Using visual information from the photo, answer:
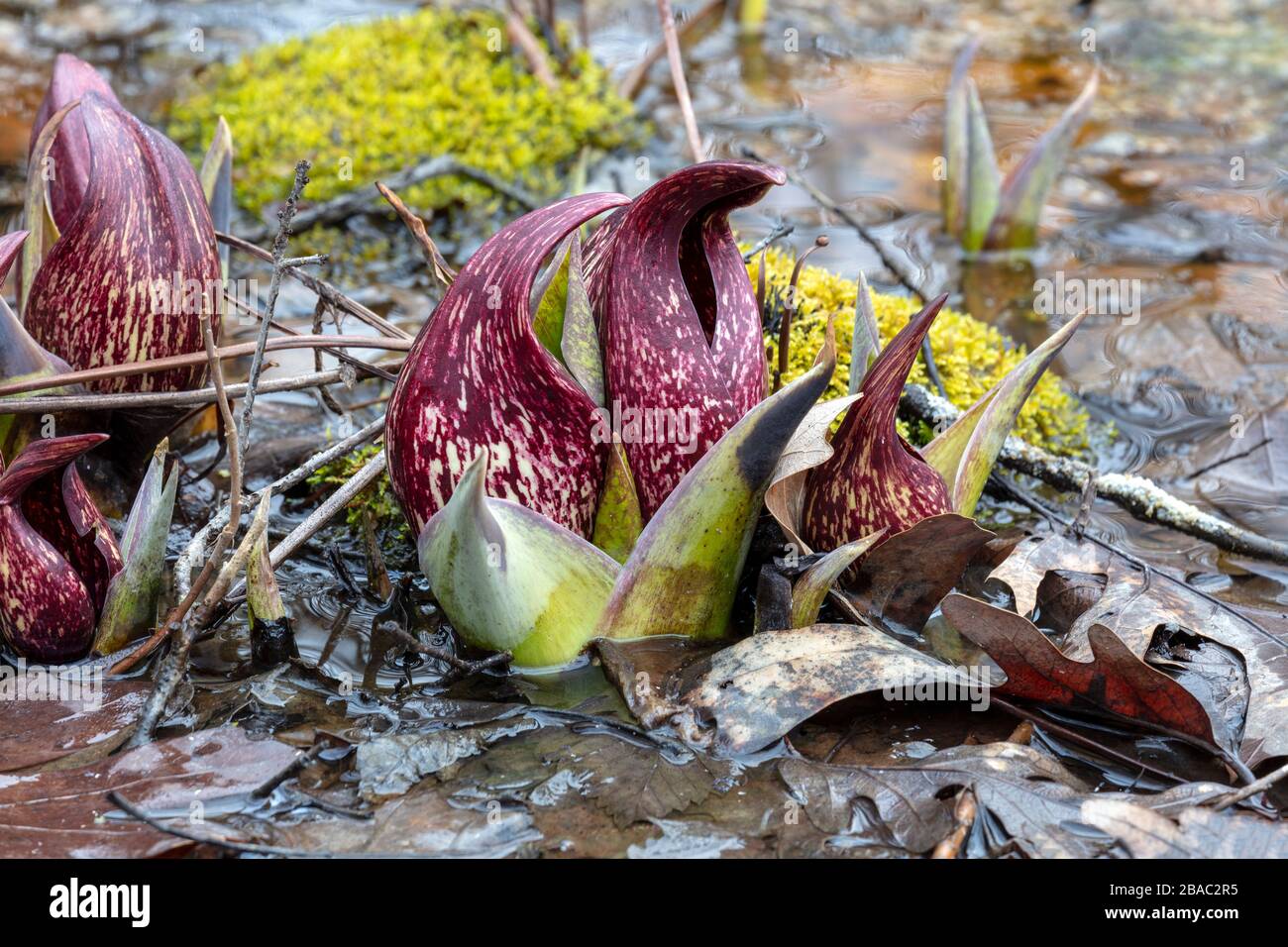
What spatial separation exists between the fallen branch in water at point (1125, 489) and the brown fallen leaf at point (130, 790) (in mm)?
A: 1872

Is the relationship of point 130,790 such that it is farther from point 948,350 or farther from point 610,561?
point 948,350

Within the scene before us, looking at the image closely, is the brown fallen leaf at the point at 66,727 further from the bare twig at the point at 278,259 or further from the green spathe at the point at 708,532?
the green spathe at the point at 708,532

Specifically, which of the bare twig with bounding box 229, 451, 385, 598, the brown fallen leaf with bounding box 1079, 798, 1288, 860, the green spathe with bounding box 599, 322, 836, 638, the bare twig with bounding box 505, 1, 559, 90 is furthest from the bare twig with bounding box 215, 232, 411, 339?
the bare twig with bounding box 505, 1, 559, 90

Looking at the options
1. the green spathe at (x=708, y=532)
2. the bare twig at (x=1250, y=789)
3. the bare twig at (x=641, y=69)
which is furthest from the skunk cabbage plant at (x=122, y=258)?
the bare twig at (x=641, y=69)

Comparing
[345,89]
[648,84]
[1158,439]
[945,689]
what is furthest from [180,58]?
[945,689]

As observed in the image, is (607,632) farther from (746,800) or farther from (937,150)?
(937,150)

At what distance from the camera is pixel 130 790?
196 centimetres

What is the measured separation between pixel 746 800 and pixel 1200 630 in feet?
3.63

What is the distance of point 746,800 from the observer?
6.55 ft

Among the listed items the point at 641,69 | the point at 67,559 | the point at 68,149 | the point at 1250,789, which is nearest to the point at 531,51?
the point at 641,69

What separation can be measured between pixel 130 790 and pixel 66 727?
273 mm

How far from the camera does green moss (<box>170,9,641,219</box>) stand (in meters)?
5.07

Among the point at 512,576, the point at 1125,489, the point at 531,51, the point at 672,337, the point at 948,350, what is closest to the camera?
the point at 512,576

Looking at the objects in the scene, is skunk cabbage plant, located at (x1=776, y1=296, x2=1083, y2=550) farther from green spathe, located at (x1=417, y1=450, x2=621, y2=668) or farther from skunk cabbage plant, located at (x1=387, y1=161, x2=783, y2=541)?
green spathe, located at (x1=417, y1=450, x2=621, y2=668)
